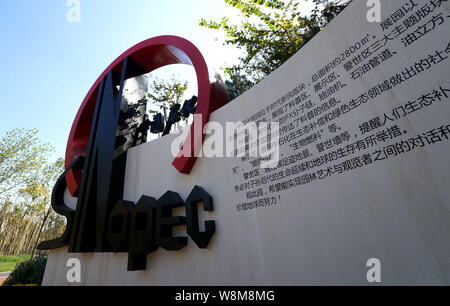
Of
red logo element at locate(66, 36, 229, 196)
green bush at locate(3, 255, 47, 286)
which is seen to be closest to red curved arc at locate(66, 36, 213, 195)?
red logo element at locate(66, 36, 229, 196)

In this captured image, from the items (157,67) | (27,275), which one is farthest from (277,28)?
(27,275)

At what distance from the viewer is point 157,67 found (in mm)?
5754

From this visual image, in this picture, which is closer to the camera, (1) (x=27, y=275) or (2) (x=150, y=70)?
(2) (x=150, y=70)

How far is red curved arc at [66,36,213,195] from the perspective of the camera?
11.5 ft

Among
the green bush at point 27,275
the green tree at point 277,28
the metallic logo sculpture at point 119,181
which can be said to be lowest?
the green bush at point 27,275

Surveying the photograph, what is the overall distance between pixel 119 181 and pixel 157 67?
3.33m

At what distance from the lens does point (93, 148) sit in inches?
180

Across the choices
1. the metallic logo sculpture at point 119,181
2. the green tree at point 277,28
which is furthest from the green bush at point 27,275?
the green tree at point 277,28

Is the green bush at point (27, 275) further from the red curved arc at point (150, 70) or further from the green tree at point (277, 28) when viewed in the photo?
the green tree at point (277, 28)

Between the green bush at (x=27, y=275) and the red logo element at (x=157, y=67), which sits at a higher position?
the red logo element at (x=157, y=67)

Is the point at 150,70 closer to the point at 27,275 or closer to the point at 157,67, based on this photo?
the point at 157,67

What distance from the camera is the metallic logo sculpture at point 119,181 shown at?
3279mm

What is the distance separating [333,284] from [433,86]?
5.82 ft
